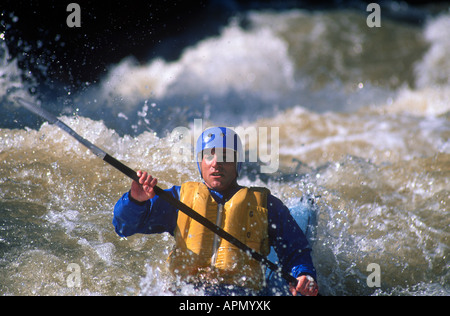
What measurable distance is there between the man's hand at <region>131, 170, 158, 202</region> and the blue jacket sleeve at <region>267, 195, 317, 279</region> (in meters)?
0.85

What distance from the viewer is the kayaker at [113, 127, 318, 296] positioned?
111 inches

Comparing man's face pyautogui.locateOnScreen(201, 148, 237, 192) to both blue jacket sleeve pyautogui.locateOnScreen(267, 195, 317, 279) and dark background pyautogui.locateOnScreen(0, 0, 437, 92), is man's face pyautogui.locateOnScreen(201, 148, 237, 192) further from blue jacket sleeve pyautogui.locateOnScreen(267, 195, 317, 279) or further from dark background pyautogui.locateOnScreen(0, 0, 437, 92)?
dark background pyautogui.locateOnScreen(0, 0, 437, 92)

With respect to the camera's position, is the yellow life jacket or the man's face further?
the man's face

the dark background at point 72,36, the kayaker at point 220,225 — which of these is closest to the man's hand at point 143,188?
the kayaker at point 220,225

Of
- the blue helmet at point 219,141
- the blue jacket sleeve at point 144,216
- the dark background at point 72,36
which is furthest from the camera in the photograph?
the dark background at point 72,36

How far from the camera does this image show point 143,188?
2691 millimetres

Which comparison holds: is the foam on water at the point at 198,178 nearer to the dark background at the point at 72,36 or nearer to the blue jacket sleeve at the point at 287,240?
the dark background at the point at 72,36

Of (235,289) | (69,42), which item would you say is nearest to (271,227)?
(235,289)

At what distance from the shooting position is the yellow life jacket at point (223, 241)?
2838 millimetres

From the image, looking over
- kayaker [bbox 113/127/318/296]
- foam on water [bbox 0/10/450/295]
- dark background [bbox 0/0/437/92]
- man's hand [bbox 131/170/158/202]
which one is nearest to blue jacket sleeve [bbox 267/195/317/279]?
kayaker [bbox 113/127/318/296]

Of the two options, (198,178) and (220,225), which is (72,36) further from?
(220,225)

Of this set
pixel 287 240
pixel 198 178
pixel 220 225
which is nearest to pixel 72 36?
pixel 198 178

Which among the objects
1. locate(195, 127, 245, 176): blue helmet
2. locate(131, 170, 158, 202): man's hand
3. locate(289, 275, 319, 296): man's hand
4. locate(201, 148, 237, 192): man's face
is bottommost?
locate(289, 275, 319, 296): man's hand
